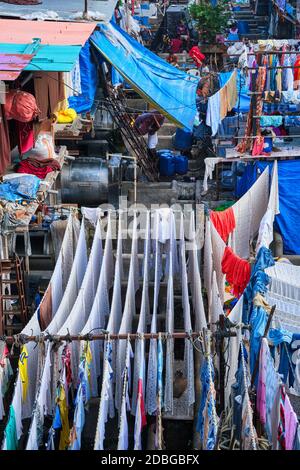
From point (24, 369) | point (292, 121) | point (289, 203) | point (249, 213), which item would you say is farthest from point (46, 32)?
point (292, 121)

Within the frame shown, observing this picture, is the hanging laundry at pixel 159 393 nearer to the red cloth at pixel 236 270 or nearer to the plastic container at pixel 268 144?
the red cloth at pixel 236 270

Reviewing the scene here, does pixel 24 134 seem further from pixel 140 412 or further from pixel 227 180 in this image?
pixel 227 180

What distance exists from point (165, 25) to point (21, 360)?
90.3 ft

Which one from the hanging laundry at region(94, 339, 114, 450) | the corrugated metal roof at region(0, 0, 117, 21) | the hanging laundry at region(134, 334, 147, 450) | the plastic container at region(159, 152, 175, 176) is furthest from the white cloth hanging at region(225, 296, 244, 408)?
the plastic container at region(159, 152, 175, 176)

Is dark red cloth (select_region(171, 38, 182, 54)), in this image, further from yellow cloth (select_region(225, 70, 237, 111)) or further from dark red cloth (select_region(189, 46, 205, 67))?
yellow cloth (select_region(225, 70, 237, 111))

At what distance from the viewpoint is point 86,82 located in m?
16.7

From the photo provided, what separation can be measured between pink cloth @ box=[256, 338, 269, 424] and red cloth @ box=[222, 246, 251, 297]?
3.16m

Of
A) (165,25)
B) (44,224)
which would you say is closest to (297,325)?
(44,224)

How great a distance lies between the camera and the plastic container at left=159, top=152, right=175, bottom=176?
73.1ft

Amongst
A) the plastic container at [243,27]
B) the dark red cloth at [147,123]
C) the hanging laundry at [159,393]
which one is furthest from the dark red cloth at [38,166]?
the plastic container at [243,27]

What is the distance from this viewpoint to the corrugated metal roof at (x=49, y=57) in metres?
11.5

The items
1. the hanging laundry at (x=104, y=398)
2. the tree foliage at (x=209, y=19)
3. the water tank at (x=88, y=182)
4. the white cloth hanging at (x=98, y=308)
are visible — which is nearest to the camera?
the hanging laundry at (x=104, y=398)

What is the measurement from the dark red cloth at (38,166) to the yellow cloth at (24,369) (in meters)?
5.30

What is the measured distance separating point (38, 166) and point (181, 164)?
7926 millimetres
